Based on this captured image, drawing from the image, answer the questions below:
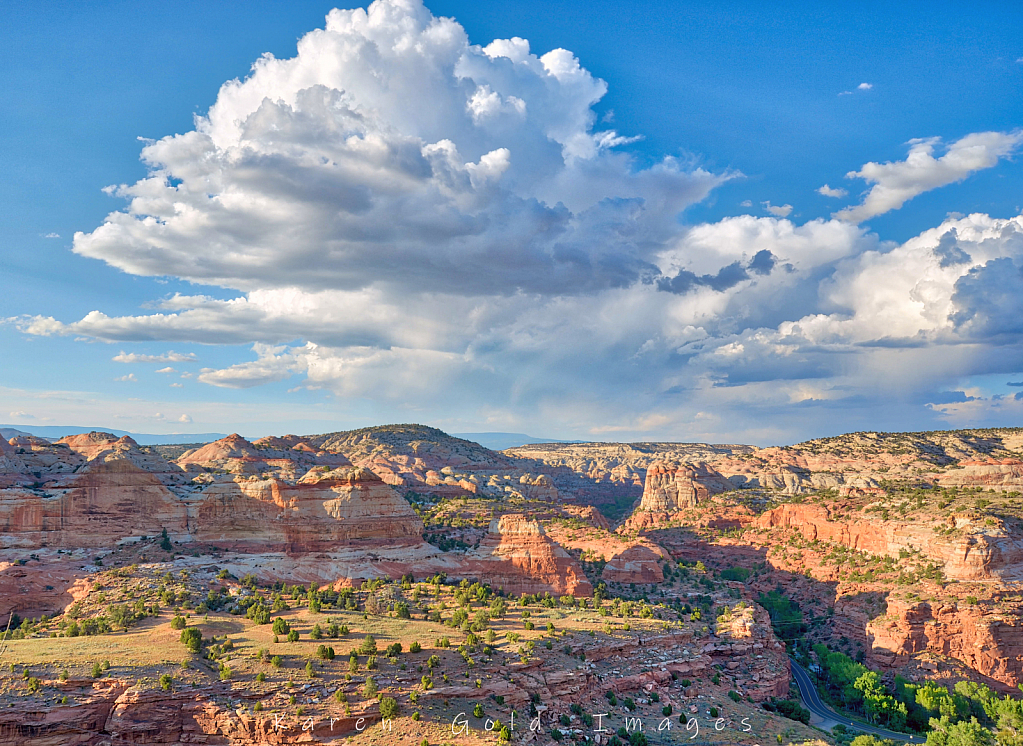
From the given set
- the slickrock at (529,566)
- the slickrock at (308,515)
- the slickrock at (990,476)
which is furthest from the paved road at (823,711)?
the slickrock at (990,476)

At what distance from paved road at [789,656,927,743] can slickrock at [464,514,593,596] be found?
2513 cm

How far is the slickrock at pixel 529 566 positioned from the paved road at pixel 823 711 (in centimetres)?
2513

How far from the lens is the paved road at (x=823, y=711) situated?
57.5m

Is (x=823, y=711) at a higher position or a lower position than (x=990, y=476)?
lower

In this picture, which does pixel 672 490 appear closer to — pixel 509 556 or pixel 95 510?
pixel 509 556

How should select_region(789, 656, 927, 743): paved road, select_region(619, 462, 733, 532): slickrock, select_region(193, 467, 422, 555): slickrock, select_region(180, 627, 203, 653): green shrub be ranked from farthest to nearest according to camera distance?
1. select_region(619, 462, 733, 532): slickrock
2. select_region(193, 467, 422, 555): slickrock
3. select_region(789, 656, 927, 743): paved road
4. select_region(180, 627, 203, 653): green shrub

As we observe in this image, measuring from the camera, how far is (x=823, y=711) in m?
63.5

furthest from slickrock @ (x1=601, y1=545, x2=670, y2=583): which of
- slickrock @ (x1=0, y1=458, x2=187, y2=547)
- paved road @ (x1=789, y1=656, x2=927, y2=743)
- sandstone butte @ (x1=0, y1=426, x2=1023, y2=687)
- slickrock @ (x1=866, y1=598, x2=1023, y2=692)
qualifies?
slickrock @ (x1=0, y1=458, x2=187, y2=547)

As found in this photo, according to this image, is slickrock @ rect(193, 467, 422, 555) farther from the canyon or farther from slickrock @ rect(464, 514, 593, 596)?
slickrock @ rect(464, 514, 593, 596)

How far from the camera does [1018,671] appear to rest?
6309cm

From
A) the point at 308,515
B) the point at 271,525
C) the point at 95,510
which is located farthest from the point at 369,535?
the point at 95,510

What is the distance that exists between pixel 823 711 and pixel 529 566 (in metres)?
33.5

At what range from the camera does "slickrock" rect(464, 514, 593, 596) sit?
238ft

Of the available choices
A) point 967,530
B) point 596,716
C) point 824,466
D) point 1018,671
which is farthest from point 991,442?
point 596,716
